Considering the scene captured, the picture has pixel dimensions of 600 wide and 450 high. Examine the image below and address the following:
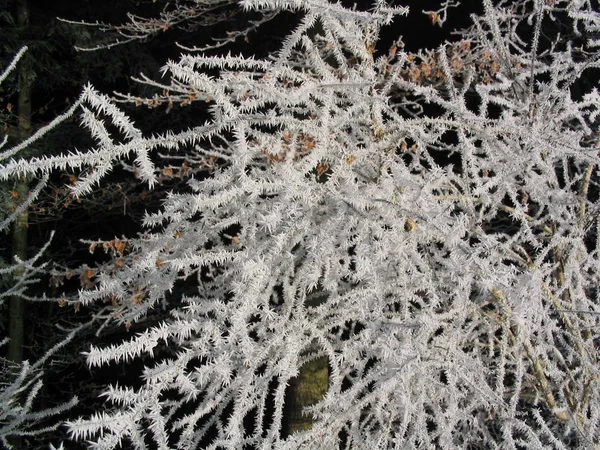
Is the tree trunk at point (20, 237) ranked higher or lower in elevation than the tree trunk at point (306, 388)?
higher

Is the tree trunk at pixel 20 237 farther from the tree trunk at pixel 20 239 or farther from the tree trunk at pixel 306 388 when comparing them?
the tree trunk at pixel 306 388

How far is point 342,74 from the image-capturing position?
242 centimetres

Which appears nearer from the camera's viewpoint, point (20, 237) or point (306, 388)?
point (306, 388)

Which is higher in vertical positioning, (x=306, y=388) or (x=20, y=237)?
(x=20, y=237)

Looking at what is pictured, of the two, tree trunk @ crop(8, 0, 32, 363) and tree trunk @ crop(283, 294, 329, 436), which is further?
tree trunk @ crop(8, 0, 32, 363)

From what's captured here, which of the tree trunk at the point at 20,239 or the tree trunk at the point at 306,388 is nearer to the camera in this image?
the tree trunk at the point at 306,388

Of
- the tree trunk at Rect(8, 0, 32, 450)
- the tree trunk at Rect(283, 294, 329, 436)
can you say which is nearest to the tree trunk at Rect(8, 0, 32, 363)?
the tree trunk at Rect(8, 0, 32, 450)

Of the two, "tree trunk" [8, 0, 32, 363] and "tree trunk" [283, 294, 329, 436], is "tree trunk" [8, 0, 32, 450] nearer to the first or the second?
"tree trunk" [8, 0, 32, 363]

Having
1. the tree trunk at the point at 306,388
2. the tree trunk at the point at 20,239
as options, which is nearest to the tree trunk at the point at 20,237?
the tree trunk at the point at 20,239

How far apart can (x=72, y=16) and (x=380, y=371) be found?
633 cm

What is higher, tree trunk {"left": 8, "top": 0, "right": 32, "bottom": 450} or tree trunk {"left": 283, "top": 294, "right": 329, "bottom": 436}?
tree trunk {"left": 8, "top": 0, "right": 32, "bottom": 450}

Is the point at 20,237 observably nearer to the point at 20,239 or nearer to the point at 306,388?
the point at 20,239

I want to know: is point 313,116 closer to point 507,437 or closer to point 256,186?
point 256,186

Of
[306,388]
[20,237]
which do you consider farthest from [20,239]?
[306,388]
